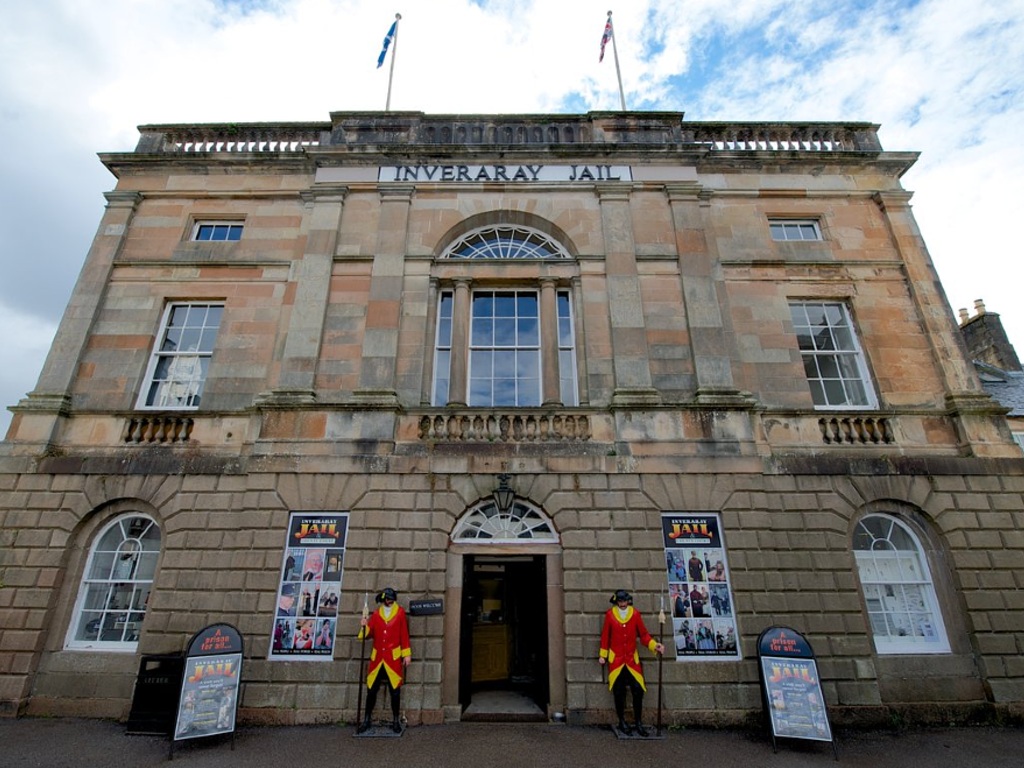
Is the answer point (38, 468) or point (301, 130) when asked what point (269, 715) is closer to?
point (38, 468)

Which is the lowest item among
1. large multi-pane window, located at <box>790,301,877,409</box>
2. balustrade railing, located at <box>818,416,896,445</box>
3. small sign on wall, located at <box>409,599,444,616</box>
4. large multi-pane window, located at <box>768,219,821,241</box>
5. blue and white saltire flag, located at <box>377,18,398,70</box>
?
small sign on wall, located at <box>409,599,444,616</box>

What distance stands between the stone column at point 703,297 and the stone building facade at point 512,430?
7 centimetres

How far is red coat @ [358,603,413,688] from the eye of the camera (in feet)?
23.3

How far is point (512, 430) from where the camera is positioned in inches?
355

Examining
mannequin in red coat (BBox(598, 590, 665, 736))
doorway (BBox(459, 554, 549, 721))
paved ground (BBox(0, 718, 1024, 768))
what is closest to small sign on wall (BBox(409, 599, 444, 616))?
doorway (BBox(459, 554, 549, 721))

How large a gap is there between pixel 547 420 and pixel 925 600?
23.9 feet

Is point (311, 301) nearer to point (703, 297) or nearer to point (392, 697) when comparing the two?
point (392, 697)

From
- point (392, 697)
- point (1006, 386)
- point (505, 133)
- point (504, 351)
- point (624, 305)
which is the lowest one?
point (392, 697)

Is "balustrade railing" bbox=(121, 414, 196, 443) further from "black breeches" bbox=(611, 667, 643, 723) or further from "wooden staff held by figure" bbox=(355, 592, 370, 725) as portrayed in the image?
"black breeches" bbox=(611, 667, 643, 723)

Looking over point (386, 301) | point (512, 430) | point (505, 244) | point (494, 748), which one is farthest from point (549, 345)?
point (494, 748)

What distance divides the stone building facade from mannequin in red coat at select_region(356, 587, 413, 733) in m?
0.51

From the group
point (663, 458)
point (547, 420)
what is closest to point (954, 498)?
point (663, 458)

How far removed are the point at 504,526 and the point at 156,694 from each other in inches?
221

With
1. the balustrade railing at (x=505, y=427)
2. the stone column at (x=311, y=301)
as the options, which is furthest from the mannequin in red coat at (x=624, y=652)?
the stone column at (x=311, y=301)
